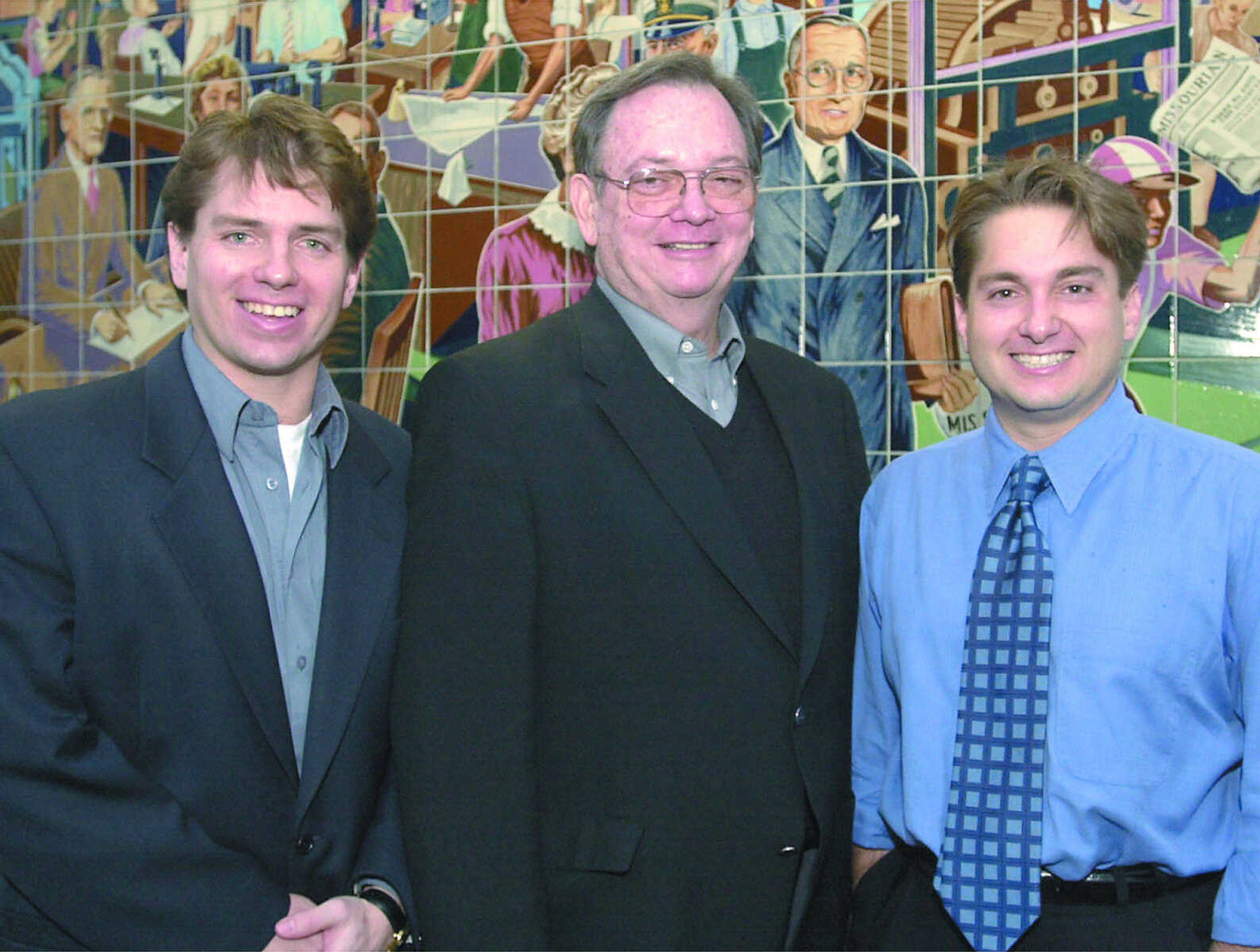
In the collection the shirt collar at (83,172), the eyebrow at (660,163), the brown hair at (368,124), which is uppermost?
the brown hair at (368,124)

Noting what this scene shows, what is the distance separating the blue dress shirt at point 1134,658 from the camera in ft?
4.71

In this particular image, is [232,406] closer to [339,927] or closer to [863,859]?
[339,927]

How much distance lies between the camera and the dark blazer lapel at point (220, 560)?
1.45 meters

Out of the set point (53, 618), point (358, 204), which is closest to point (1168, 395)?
point (358, 204)

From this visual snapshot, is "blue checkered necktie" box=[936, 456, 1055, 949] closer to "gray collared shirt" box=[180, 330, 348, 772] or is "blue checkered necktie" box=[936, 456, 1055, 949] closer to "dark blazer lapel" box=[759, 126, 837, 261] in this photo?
"gray collared shirt" box=[180, 330, 348, 772]

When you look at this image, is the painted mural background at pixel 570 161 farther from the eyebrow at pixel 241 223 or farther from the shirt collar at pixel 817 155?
the eyebrow at pixel 241 223

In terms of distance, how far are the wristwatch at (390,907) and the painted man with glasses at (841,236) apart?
1.34m

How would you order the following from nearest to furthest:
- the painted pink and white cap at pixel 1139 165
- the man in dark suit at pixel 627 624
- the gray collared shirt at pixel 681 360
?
the man in dark suit at pixel 627 624, the gray collared shirt at pixel 681 360, the painted pink and white cap at pixel 1139 165

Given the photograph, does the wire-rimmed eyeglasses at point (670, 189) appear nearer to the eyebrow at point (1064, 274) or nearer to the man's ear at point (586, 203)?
the man's ear at point (586, 203)

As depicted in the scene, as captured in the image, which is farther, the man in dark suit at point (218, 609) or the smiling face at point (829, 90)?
the smiling face at point (829, 90)

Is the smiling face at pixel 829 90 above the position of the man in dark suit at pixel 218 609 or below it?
above

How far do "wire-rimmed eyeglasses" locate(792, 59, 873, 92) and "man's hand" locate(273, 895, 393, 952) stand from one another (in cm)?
183

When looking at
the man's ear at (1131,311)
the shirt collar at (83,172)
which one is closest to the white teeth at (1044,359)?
the man's ear at (1131,311)

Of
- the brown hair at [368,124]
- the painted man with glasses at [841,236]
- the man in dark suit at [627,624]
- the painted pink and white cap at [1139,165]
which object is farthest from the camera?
the brown hair at [368,124]
